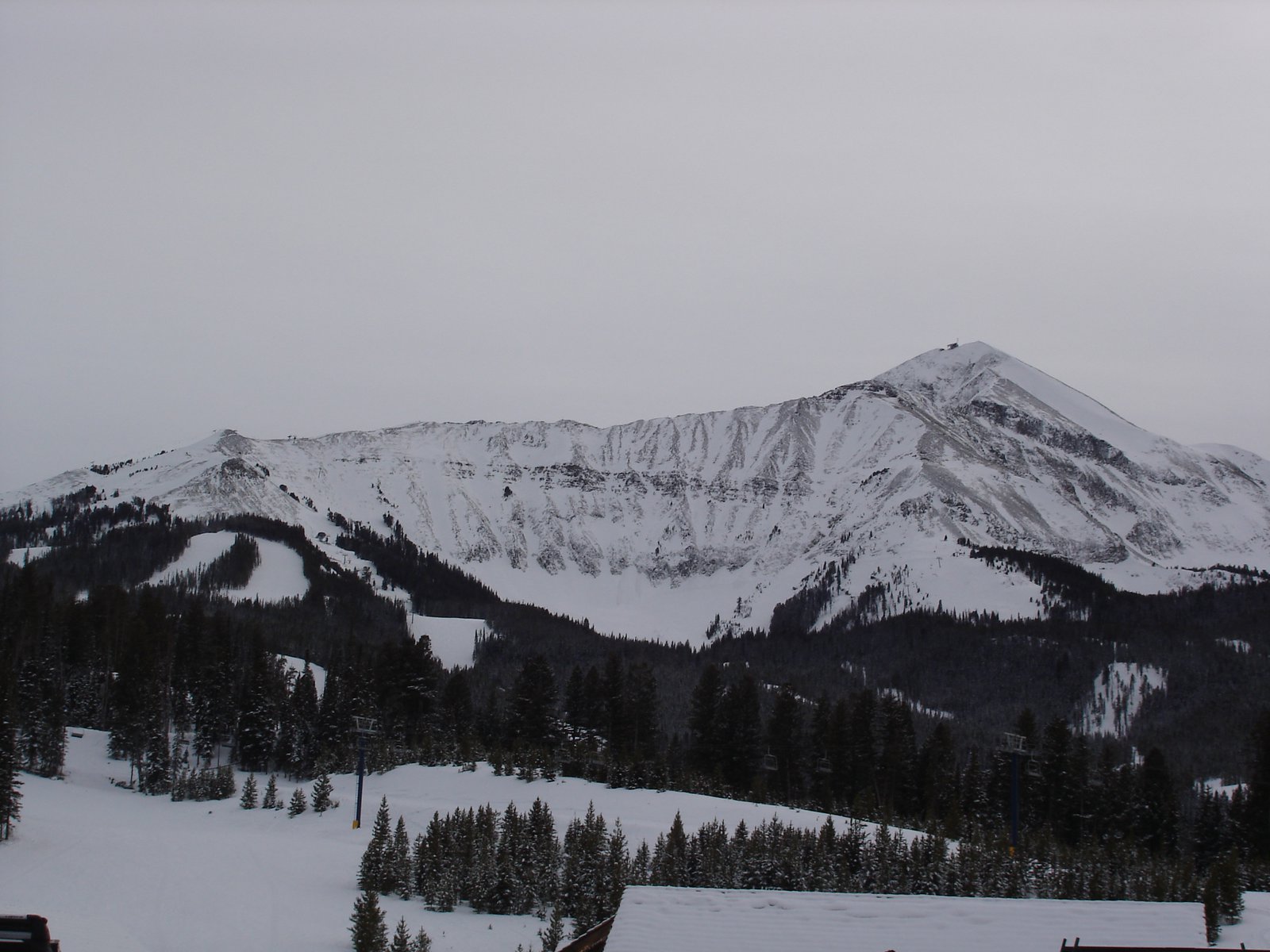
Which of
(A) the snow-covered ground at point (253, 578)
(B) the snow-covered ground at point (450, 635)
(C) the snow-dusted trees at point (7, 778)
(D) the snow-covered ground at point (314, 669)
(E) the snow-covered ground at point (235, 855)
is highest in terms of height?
Answer: (A) the snow-covered ground at point (253, 578)

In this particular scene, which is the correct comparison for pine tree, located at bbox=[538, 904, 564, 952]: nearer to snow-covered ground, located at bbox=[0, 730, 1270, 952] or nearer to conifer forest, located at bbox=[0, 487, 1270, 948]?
conifer forest, located at bbox=[0, 487, 1270, 948]

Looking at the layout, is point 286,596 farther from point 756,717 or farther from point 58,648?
point 756,717

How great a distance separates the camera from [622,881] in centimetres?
4078

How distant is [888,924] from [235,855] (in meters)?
39.1

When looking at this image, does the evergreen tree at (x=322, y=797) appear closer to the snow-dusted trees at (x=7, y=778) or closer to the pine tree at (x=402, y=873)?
the snow-dusted trees at (x=7, y=778)

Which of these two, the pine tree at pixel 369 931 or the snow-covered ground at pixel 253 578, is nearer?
the pine tree at pixel 369 931

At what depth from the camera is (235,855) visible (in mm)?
52531

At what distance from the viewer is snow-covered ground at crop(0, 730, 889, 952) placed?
40.1m

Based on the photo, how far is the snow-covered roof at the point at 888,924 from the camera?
22.6 metres

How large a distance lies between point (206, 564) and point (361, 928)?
17017cm

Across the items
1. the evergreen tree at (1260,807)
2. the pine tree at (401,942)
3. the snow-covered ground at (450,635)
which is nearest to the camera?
the pine tree at (401,942)

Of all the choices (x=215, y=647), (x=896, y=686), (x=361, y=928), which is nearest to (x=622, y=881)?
(x=361, y=928)

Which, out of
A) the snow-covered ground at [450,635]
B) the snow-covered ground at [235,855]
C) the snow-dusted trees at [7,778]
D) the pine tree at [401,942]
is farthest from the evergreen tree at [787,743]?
the snow-covered ground at [450,635]

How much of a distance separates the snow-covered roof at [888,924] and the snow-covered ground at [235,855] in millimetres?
17973
